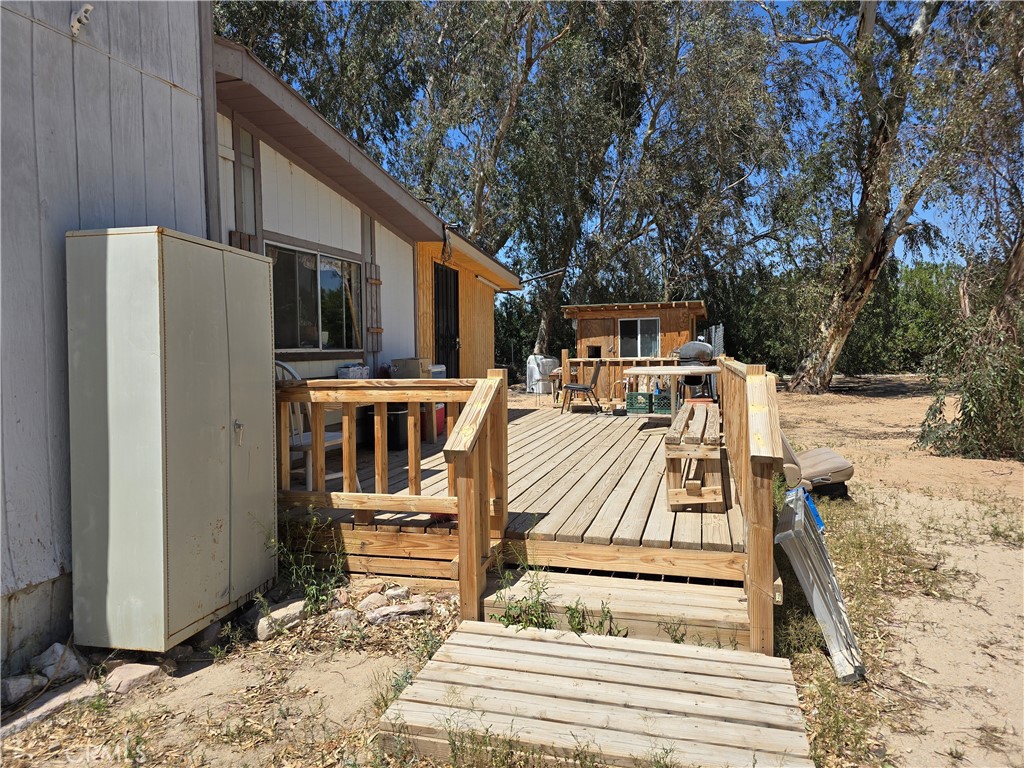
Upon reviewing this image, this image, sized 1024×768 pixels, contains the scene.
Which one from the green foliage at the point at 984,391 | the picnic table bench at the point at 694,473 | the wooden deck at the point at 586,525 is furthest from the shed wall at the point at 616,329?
the picnic table bench at the point at 694,473

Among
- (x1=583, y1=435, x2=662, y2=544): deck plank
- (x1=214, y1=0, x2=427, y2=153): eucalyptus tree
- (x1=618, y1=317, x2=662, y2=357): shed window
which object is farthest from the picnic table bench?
(x1=214, y1=0, x2=427, y2=153): eucalyptus tree

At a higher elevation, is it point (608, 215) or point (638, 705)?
point (608, 215)

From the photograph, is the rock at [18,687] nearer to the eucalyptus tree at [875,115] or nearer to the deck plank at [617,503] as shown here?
the deck plank at [617,503]

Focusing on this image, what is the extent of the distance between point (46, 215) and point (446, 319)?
7.01 meters

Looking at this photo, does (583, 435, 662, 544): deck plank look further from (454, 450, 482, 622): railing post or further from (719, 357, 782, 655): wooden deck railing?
(719, 357, 782, 655): wooden deck railing

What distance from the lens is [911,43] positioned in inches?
587

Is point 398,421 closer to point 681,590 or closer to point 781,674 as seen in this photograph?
point 681,590

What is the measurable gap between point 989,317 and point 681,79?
13.9 meters

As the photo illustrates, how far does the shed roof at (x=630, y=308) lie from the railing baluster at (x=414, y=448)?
10915mm

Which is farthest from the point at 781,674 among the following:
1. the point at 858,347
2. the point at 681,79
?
the point at 858,347

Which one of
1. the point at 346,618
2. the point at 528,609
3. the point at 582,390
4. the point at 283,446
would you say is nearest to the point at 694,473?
the point at 528,609

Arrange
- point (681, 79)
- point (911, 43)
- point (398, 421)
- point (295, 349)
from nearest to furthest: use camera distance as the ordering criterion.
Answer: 1. point (295, 349)
2. point (398, 421)
3. point (911, 43)
4. point (681, 79)

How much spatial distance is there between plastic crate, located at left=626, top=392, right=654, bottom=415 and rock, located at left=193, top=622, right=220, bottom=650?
25.8ft

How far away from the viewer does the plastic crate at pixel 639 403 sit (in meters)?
10.4
